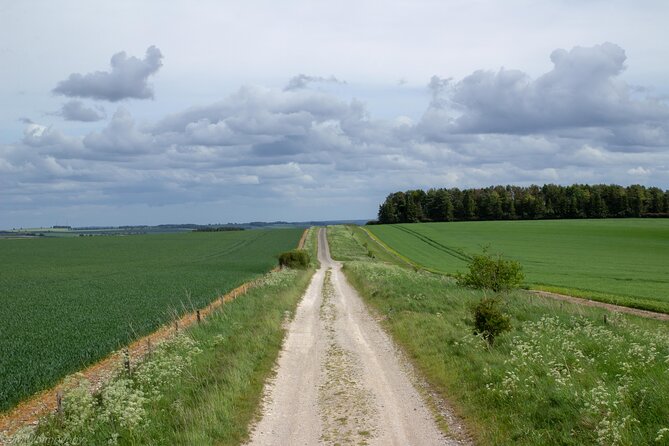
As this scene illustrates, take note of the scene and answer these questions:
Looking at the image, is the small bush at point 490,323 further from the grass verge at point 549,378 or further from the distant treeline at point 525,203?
the distant treeline at point 525,203

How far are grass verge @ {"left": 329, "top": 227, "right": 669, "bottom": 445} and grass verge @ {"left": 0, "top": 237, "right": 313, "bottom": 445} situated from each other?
4.83 metres

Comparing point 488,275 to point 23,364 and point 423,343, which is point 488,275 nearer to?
point 423,343

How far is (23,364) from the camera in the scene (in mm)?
17844

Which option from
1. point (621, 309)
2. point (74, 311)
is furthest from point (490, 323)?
point (74, 311)

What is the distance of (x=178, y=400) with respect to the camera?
12.0 meters

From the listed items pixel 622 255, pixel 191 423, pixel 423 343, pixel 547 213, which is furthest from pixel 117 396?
pixel 547 213

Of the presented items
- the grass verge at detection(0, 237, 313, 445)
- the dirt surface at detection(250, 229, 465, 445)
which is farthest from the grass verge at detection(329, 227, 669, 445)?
the grass verge at detection(0, 237, 313, 445)

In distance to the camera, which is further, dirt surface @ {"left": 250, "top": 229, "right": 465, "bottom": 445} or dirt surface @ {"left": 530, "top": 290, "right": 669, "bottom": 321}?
dirt surface @ {"left": 530, "top": 290, "right": 669, "bottom": 321}

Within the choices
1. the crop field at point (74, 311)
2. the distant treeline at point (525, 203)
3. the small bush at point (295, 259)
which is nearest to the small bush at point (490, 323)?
the crop field at point (74, 311)

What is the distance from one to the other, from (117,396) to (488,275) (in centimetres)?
2439

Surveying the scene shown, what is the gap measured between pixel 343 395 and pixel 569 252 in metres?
67.1

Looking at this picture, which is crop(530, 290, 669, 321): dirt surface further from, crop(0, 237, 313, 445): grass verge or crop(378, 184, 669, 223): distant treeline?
crop(378, 184, 669, 223): distant treeline

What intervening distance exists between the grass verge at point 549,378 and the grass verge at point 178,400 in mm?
4826

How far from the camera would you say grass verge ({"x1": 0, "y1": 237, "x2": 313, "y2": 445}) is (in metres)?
10.2
